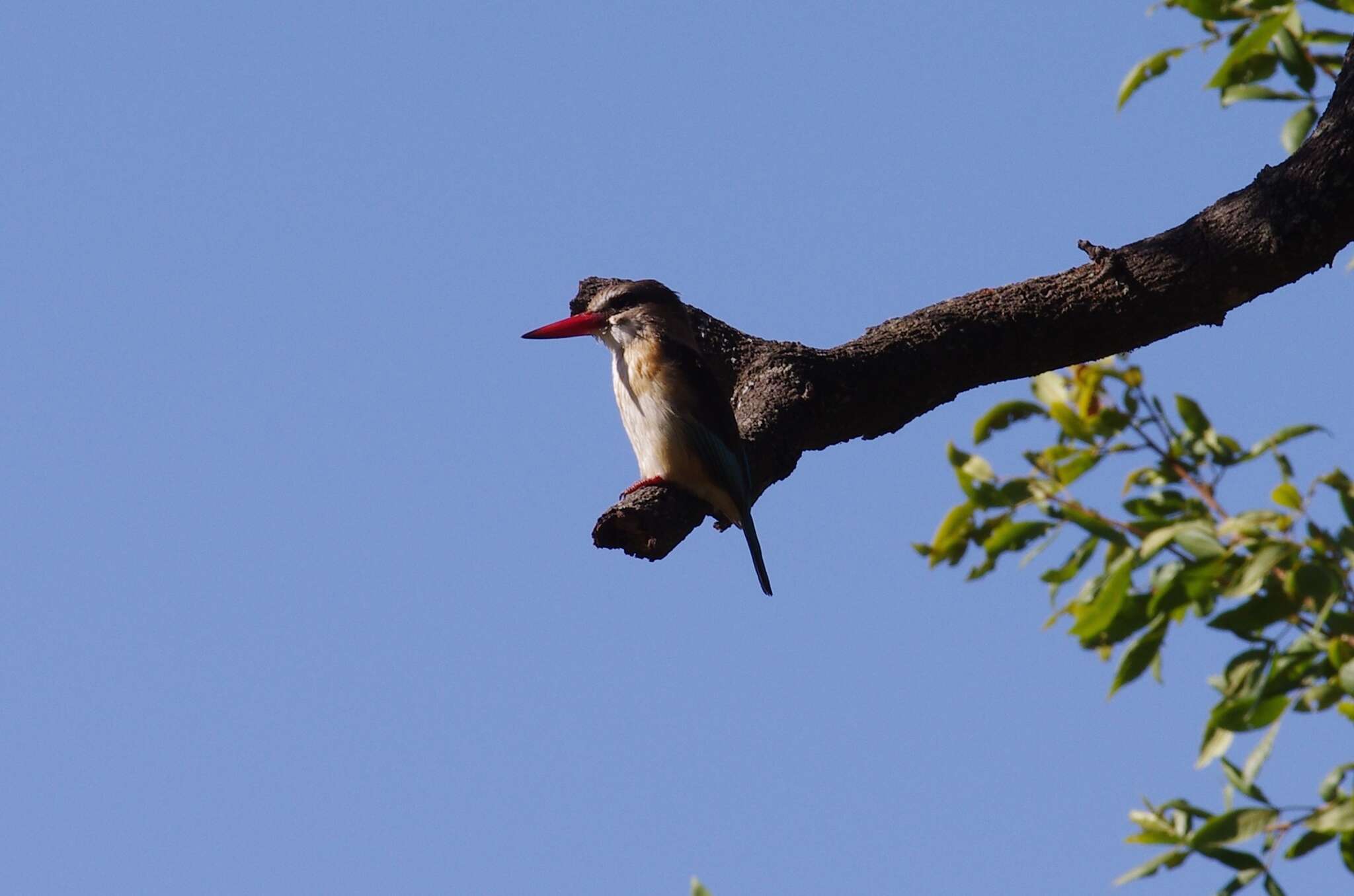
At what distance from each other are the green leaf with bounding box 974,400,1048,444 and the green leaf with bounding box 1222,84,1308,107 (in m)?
1.19

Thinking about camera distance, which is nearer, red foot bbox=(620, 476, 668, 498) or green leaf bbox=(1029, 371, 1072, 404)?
green leaf bbox=(1029, 371, 1072, 404)

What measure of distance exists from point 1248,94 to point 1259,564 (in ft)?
5.48

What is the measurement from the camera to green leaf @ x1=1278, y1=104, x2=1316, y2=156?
11.0 feet

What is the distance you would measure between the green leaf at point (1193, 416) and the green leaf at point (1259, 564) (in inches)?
9.8

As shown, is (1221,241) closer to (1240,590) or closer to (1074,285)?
(1074,285)

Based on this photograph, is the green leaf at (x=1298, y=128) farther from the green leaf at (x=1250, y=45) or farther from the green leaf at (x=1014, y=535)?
the green leaf at (x=1014, y=535)

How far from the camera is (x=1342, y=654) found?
1.87 metres

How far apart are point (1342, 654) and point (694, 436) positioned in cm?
298

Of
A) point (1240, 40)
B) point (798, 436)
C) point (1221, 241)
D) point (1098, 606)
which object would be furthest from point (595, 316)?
point (1098, 606)

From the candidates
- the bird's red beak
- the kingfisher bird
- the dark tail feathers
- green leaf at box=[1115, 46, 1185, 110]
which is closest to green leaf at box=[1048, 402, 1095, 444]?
green leaf at box=[1115, 46, 1185, 110]

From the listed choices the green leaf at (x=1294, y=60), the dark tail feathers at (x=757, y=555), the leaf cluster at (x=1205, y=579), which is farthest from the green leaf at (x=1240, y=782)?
the dark tail feathers at (x=757, y=555)

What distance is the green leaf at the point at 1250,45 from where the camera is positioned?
2.31m

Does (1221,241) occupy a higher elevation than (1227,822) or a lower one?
higher

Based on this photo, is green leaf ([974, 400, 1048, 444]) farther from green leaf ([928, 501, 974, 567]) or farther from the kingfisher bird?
the kingfisher bird
